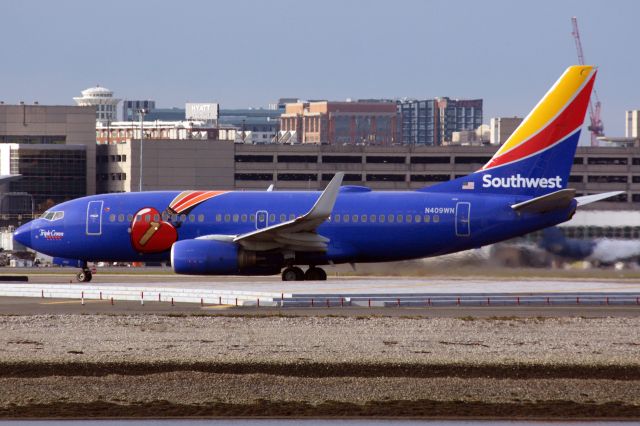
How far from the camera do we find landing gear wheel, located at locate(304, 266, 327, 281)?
183 ft

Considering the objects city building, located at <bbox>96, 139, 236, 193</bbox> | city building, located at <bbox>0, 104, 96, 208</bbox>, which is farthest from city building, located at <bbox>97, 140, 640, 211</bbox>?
city building, located at <bbox>0, 104, 96, 208</bbox>

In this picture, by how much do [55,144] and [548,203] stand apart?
108610mm

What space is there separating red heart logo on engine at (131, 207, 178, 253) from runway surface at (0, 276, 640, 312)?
3.34 m

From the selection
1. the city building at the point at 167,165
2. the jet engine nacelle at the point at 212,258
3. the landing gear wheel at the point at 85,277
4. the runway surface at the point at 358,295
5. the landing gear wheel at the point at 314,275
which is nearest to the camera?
the runway surface at the point at 358,295

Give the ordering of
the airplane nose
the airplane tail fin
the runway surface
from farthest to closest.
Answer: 1. the airplane nose
2. the airplane tail fin
3. the runway surface

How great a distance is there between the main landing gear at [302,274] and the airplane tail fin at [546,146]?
7.50 m

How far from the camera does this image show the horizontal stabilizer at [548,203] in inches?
2052

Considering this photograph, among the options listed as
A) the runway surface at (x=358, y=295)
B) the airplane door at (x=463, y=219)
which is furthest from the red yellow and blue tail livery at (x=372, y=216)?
the runway surface at (x=358, y=295)

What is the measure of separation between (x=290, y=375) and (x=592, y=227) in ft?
105

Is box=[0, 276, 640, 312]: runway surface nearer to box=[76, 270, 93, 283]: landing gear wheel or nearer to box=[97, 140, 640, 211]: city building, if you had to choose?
box=[76, 270, 93, 283]: landing gear wheel

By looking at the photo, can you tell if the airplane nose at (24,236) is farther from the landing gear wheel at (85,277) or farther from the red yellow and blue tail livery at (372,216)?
the red yellow and blue tail livery at (372,216)

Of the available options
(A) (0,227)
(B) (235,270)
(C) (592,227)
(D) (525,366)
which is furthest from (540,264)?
(A) (0,227)

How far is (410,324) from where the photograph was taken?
36781 mm

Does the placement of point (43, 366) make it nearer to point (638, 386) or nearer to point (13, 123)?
point (638, 386)
